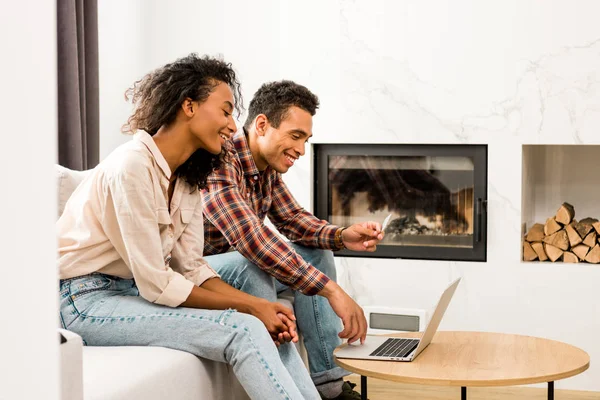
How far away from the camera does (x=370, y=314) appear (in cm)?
316

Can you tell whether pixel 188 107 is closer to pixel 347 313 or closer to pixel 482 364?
pixel 347 313

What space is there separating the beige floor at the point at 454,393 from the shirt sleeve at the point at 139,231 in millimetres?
1325

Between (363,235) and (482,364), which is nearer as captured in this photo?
(482,364)

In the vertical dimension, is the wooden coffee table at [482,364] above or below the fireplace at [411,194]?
below

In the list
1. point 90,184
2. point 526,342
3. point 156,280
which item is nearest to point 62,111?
point 90,184

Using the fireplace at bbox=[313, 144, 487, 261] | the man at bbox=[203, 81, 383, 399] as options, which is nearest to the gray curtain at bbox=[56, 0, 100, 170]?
the man at bbox=[203, 81, 383, 399]

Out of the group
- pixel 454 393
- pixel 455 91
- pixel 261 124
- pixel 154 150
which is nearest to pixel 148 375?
pixel 154 150

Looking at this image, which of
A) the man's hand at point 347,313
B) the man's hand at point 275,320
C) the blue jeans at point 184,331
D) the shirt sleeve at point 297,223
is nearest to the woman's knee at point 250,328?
the blue jeans at point 184,331

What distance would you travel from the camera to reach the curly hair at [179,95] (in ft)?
6.24

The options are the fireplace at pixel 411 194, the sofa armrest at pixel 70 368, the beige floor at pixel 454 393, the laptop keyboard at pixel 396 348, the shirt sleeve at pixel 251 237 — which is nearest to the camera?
the sofa armrest at pixel 70 368

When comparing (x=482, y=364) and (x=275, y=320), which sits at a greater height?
(x=275, y=320)

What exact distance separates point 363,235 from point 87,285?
996mm

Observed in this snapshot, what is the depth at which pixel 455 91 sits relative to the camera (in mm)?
3277

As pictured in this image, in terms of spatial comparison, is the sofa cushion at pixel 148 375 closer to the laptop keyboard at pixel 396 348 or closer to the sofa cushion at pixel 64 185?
the laptop keyboard at pixel 396 348
